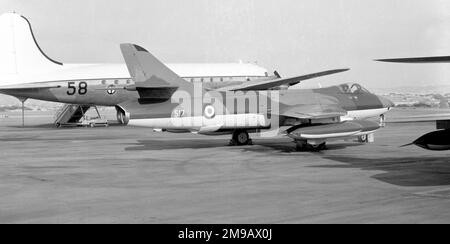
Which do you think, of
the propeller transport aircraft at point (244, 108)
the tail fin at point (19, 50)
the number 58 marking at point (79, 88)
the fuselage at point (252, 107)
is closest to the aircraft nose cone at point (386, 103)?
the fuselage at point (252, 107)

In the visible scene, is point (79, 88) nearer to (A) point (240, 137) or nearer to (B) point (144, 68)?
(A) point (240, 137)

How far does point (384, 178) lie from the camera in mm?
14359

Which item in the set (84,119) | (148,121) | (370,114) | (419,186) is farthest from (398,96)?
(419,186)

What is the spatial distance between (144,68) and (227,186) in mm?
9593

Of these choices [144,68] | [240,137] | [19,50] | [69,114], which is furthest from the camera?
[69,114]

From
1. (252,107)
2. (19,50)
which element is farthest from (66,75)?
(252,107)

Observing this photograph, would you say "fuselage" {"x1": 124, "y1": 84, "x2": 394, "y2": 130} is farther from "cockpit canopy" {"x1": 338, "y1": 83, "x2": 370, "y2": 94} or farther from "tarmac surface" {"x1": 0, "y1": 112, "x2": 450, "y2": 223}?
"tarmac surface" {"x1": 0, "y1": 112, "x2": 450, "y2": 223}

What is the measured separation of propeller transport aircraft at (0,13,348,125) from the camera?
38625 mm

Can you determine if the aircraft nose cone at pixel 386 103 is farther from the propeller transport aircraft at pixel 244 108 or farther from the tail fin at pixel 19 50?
the tail fin at pixel 19 50

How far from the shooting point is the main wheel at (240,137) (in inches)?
971

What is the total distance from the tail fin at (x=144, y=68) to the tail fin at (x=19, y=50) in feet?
65.8

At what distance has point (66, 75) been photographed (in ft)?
127

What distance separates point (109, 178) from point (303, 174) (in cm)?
504
